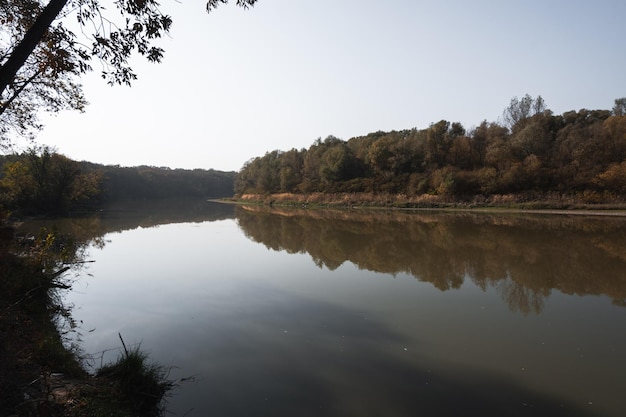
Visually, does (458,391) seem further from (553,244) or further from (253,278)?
(553,244)

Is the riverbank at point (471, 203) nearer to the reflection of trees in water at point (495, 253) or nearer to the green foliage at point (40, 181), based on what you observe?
the reflection of trees in water at point (495, 253)

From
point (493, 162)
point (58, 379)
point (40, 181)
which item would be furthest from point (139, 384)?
point (493, 162)

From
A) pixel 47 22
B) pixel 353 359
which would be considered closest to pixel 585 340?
pixel 353 359

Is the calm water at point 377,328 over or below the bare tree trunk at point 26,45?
below

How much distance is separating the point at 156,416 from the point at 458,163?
4937cm

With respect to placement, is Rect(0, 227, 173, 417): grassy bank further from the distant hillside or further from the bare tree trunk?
the distant hillside

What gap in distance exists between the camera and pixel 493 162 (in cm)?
4300

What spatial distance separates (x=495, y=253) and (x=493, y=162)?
3227cm

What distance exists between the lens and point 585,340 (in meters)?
6.30

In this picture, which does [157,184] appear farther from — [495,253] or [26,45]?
[26,45]

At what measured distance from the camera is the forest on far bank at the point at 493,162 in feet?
119

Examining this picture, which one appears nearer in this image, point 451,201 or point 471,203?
point 471,203

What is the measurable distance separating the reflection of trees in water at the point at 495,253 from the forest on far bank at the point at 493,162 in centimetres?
1353

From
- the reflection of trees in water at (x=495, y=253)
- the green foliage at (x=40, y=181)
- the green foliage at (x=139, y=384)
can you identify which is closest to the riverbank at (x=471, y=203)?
the reflection of trees in water at (x=495, y=253)
